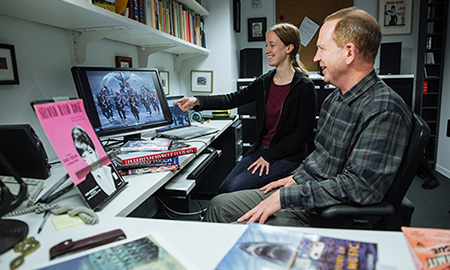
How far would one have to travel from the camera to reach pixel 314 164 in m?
1.18

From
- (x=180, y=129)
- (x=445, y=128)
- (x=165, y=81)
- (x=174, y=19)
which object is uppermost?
(x=174, y=19)

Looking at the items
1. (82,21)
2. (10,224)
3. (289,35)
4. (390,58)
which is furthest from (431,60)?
(10,224)

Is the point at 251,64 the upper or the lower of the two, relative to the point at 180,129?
upper

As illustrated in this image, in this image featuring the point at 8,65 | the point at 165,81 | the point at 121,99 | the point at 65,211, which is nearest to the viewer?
the point at 65,211

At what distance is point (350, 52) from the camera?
103 centimetres

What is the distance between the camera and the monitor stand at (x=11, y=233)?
60cm

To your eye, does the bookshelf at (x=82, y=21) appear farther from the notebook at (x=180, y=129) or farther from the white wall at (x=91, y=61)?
the notebook at (x=180, y=129)

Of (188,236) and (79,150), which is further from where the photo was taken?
(79,150)

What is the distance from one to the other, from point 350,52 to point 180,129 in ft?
4.35

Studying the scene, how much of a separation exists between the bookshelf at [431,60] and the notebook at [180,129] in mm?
2792

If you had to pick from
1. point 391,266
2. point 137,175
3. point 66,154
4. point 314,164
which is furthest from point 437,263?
point 137,175

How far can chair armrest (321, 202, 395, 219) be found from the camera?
88 cm

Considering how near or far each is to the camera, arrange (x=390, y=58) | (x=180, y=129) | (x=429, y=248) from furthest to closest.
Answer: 1. (x=390, y=58)
2. (x=180, y=129)
3. (x=429, y=248)

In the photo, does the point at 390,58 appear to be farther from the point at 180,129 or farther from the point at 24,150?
the point at 24,150
